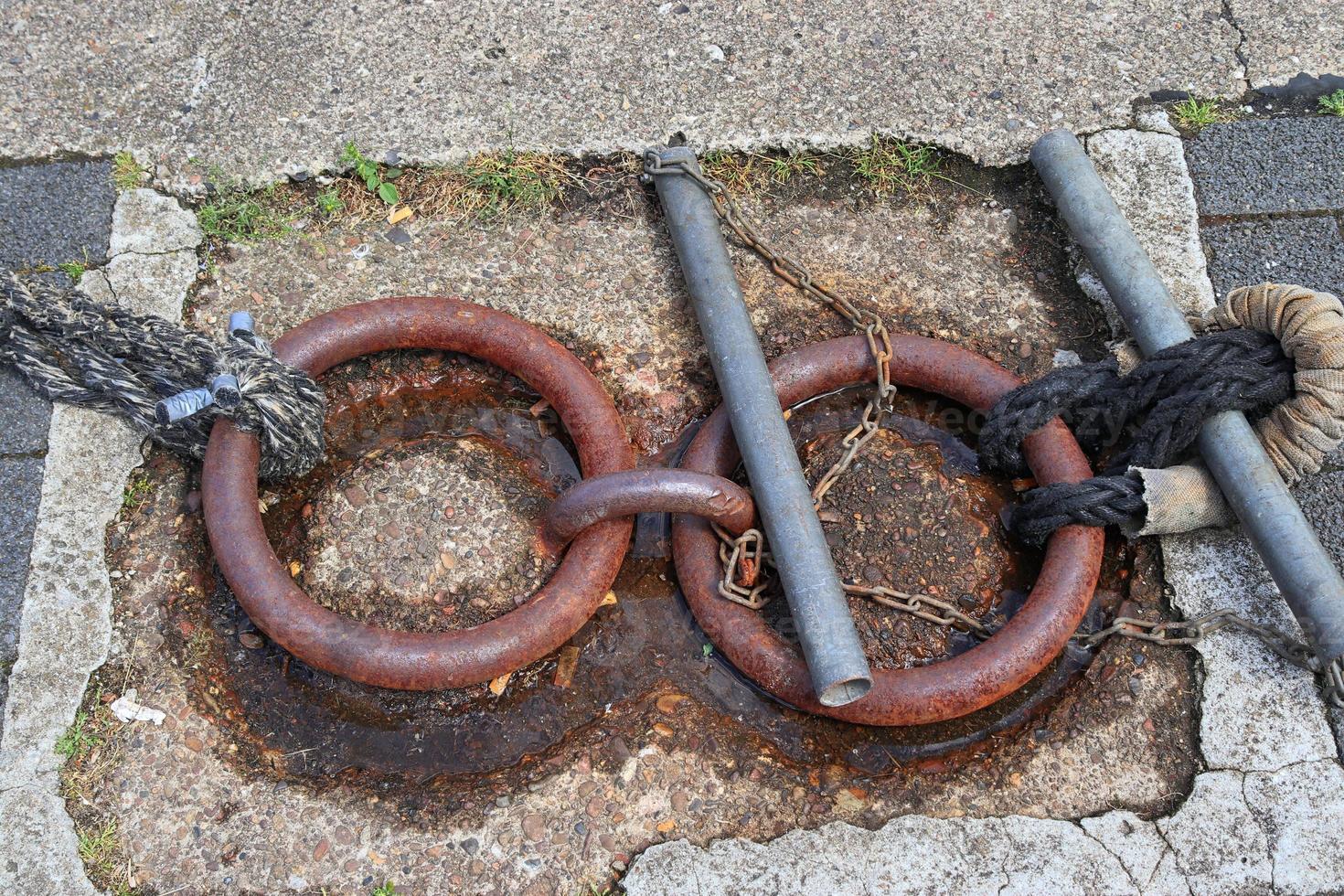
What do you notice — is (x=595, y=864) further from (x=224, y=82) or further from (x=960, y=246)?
(x=224, y=82)

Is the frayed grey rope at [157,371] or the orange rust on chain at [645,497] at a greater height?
the frayed grey rope at [157,371]

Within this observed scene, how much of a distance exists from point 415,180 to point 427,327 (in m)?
0.80

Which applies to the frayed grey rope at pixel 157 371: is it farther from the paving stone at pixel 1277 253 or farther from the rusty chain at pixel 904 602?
the paving stone at pixel 1277 253

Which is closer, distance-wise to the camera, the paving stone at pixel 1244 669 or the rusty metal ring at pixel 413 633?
the rusty metal ring at pixel 413 633

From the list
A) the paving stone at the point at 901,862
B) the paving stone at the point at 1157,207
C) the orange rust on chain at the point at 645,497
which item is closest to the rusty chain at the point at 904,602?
the orange rust on chain at the point at 645,497

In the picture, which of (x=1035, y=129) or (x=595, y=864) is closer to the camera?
(x=595, y=864)

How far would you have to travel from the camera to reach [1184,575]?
299 centimetres

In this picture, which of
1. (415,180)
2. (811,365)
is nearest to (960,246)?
(811,365)

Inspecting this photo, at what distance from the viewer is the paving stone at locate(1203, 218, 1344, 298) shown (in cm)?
344

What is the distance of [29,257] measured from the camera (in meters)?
3.36

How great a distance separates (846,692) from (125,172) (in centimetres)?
295

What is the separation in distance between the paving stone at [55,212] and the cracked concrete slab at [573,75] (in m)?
0.12

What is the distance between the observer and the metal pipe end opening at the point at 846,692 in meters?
2.59

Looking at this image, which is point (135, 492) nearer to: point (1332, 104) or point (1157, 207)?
point (1157, 207)
